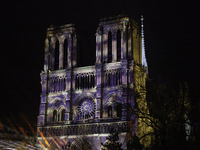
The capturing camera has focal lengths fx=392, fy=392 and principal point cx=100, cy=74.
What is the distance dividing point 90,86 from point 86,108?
12.2 feet

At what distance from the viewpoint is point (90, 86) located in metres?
65.6

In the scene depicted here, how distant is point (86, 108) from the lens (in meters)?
65.4

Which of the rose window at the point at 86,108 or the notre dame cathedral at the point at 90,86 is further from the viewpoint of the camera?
the rose window at the point at 86,108

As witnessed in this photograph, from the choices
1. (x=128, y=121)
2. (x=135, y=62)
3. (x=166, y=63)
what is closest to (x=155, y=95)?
(x=166, y=63)

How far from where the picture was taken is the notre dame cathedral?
6131 centimetres

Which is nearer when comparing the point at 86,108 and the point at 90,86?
the point at 86,108

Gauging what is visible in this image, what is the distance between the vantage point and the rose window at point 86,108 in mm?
65188

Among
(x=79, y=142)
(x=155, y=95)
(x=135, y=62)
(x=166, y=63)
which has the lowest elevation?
(x=79, y=142)

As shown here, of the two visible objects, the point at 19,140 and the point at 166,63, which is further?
the point at 19,140

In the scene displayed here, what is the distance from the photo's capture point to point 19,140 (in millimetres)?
72688

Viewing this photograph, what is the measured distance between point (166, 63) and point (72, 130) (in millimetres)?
26806

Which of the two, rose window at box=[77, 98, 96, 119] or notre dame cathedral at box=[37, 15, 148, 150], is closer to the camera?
notre dame cathedral at box=[37, 15, 148, 150]

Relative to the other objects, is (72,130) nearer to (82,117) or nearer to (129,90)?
(82,117)

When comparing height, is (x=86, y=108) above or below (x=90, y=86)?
below
